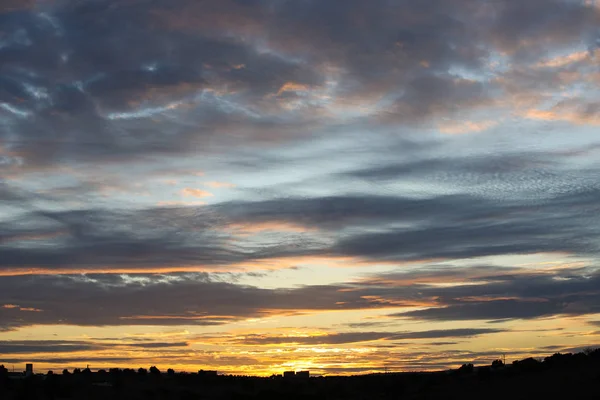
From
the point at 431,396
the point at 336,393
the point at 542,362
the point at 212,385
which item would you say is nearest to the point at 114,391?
the point at 212,385

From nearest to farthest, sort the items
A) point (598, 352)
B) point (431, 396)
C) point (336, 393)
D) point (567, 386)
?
point (567, 386), point (431, 396), point (598, 352), point (336, 393)

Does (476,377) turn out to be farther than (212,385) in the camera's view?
No

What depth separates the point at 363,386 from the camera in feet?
237

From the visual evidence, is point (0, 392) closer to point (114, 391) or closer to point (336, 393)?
point (114, 391)

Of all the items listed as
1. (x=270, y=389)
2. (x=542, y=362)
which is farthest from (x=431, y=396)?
(x=270, y=389)

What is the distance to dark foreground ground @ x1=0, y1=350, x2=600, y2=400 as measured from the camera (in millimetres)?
51000

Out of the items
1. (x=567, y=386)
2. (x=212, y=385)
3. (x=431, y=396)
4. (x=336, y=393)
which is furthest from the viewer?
(x=212, y=385)

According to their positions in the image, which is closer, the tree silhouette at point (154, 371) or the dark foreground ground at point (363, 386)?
the dark foreground ground at point (363, 386)

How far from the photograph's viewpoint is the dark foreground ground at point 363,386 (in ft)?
167

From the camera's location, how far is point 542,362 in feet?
204

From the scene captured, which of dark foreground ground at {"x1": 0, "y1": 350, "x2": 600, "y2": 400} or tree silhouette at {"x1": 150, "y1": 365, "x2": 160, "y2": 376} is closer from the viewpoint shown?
dark foreground ground at {"x1": 0, "y1": 350, "x2": 600, "y2": 400}

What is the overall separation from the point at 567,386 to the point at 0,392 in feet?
122

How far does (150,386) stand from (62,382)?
7740mm

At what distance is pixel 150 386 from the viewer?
6350 cm
